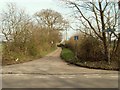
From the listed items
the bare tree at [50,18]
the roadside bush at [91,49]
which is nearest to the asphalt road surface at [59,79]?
the roadside bush at [91,49]

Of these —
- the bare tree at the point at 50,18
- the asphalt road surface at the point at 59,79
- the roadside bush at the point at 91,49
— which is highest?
the bare tree at the point at 50,18

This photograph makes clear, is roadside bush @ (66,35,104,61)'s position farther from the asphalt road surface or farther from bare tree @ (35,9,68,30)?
bare tree @ (35,9,68,30)

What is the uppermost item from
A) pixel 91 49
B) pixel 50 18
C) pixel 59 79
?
pixel 50 18

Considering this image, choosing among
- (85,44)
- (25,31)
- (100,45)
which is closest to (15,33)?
(25,31)

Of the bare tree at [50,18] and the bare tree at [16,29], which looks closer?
the bare tree at [16,29]

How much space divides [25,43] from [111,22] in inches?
507

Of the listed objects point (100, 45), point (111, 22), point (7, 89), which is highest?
point (111, 22)

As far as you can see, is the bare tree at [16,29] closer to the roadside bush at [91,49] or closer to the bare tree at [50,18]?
the roadside bush at [91,49]

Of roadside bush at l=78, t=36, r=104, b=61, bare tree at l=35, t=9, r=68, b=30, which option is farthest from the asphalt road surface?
bare tree at l=35, t=9, r=68, b=30

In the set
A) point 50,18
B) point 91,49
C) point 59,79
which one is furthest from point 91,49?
point 50,18

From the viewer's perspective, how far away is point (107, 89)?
9.27 metres

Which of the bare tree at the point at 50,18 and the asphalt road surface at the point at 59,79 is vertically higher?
the bare tree at the point at 50,18

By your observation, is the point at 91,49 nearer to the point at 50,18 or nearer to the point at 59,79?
the point at 59,79

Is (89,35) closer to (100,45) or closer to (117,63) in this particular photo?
(100,45)
